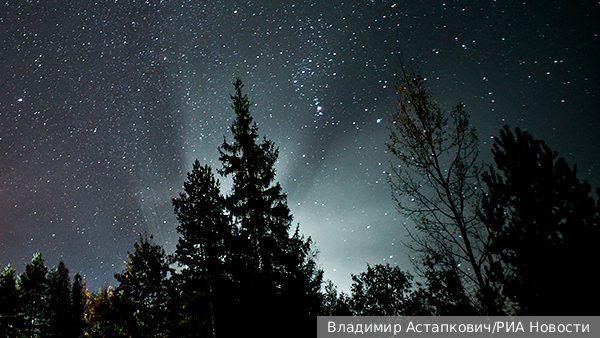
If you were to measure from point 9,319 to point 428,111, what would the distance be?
3655 cm

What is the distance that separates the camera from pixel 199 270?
13.8 m

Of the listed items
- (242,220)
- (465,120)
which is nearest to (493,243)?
(465,120)

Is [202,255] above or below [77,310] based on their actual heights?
above

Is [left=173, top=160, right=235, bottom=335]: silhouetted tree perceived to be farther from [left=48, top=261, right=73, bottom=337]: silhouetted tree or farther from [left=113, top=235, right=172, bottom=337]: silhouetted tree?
[left=48, top=261, right=73, bottom=337]: silhouetted tree

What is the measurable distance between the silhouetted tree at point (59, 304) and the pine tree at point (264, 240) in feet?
104

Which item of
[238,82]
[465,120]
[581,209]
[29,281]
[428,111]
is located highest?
[238,82]

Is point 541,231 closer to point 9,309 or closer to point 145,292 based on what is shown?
point 145,292

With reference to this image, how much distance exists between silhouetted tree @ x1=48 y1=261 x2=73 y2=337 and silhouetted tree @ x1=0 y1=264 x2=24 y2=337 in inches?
196

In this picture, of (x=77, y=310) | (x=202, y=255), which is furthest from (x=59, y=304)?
(x=202, y=255)

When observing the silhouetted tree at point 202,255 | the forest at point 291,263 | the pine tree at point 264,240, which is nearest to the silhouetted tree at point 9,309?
the forest at point 291,263

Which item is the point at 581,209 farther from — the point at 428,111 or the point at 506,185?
the point at 428,111

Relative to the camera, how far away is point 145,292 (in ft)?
53.5

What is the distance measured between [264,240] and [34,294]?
105 feet

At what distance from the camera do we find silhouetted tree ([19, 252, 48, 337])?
26.7 metres
